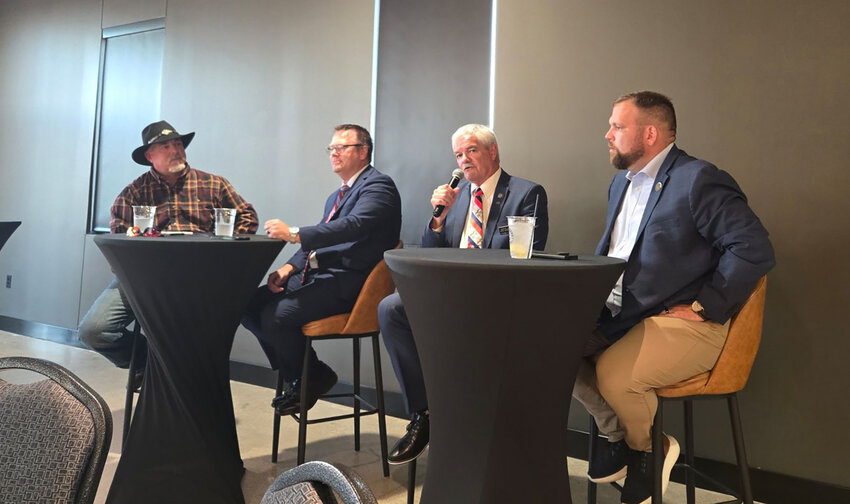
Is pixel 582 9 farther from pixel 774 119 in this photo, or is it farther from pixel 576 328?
pixel 576 328

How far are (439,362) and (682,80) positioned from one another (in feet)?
5.95

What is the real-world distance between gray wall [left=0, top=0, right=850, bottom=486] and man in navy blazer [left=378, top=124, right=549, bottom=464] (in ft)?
1.15

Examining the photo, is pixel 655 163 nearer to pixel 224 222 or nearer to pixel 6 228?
pixel 224 222

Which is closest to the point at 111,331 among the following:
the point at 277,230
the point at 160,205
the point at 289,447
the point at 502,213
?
the point at 160,205

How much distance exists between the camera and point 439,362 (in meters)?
1.53

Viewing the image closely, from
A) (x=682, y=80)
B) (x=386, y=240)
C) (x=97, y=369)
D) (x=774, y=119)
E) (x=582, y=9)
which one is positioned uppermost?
(x=582, y=9)

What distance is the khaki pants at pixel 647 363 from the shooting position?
1866 mm

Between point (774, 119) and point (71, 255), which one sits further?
point (71, 255)

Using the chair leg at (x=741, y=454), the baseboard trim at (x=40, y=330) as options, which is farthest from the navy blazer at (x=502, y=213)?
the baseboard trim at (x=40, y=330)

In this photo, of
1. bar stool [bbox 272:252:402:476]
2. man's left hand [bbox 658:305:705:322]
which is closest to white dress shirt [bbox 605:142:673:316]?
man's left hand [bbox 658:305:705:322]

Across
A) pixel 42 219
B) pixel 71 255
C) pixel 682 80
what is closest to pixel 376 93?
pixel 682 80

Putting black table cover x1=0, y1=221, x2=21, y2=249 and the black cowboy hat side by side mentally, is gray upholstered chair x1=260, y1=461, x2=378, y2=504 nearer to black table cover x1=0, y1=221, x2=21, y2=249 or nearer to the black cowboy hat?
the black cowboy hat

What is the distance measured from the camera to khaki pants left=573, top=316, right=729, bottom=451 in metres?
1.87

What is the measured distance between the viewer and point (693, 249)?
195 centimetres
